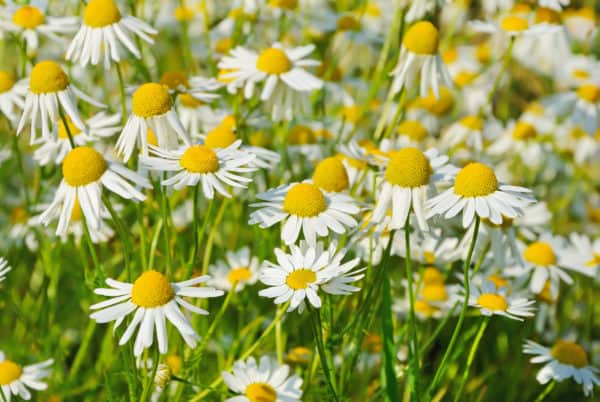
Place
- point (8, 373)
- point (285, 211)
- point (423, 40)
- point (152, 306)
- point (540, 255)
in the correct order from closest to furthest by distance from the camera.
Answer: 1. point (152, 306)
2. point (285, 211)
3. point (8, 373)
4. point (423, 40)
5. point (540, 255)

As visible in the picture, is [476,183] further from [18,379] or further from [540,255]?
[18,379]

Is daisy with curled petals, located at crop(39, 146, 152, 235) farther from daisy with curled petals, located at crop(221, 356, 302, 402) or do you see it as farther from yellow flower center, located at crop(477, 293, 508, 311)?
yellow flower center, located at crop(477, 293, 508, 311)

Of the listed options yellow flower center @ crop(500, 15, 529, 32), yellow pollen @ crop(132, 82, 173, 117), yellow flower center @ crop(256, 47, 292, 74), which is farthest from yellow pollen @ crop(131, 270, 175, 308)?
yellow flower center @ crop(500, 15, 529, 32)

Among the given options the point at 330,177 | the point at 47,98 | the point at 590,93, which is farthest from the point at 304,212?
the point at 590,93

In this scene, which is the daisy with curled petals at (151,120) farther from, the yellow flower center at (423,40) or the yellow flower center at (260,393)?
the yellow flower center at (423,40)

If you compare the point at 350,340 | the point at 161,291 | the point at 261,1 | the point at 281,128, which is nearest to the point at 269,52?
the point at 281,128

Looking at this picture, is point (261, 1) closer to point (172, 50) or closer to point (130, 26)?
point (130, 26)

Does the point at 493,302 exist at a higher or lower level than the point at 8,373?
higher
